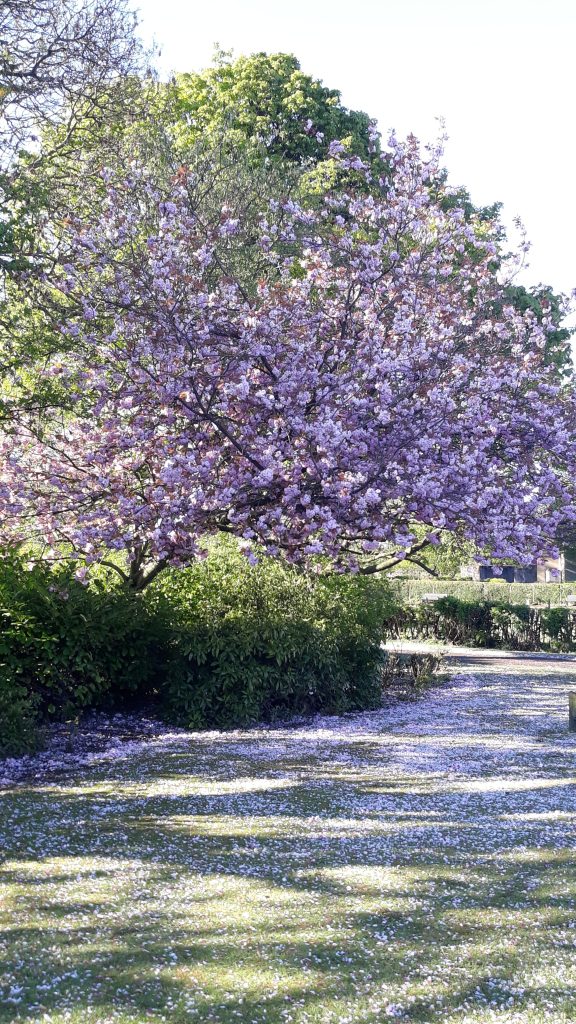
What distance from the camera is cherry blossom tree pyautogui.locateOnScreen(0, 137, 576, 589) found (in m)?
9.45

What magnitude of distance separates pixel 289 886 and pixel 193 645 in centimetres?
553

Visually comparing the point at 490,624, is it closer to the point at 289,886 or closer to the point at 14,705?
the point at 14,705

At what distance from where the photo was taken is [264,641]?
11.4 metres

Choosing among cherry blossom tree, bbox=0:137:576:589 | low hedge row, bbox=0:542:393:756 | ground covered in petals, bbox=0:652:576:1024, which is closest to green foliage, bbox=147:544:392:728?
low hedge row, bbox=0:542:393:756

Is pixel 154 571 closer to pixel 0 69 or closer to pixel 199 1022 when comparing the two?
pixel 0 69

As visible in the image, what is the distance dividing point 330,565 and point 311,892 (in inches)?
241

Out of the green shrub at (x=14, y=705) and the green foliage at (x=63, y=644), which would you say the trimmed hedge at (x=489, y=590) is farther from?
the green shrub at (x=14, y=705)

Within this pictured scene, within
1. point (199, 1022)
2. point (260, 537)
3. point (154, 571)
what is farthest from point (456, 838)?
point (154, 571)

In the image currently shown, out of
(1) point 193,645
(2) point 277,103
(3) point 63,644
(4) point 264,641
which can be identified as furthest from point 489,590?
(3) point 63,644

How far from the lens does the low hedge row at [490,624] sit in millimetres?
22562

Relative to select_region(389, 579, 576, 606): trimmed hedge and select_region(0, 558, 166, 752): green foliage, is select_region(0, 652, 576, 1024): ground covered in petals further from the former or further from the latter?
select_region(389, 579, 576, 606): trimmed hedge

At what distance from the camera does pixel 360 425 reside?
9.85 m

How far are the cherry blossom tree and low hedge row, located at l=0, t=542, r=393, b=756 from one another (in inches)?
31.6

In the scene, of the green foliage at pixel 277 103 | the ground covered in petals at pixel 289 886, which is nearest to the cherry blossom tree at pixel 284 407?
the ground covered in petals at pixel 289 886
